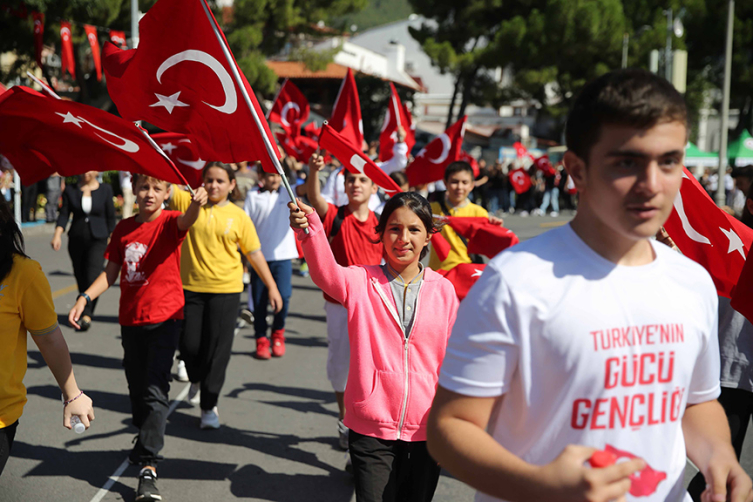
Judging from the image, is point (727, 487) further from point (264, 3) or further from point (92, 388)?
point (264, 3)

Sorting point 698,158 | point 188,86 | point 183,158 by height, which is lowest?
point 698,158

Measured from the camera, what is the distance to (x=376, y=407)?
10.7ft

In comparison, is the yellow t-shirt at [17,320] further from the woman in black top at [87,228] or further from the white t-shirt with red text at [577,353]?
the woman in black top at [87,228]

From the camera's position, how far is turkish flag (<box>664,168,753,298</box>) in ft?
11.1

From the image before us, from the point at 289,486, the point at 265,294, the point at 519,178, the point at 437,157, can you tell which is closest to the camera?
the point at 289,486

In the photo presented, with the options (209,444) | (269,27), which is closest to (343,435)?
(209,444)

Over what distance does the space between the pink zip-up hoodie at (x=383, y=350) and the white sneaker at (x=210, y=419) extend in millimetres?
2376

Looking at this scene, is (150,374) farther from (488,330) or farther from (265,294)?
(488,330)

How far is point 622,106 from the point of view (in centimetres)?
155

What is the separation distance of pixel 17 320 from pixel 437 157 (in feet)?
20.3

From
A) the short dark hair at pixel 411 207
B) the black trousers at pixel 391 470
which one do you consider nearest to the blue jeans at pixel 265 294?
the short dark hair at pixel 411 207

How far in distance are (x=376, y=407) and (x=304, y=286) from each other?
8.66 m

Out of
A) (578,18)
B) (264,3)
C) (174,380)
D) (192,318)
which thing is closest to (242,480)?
(192,318)

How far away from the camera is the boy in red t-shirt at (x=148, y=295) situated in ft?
14.8
